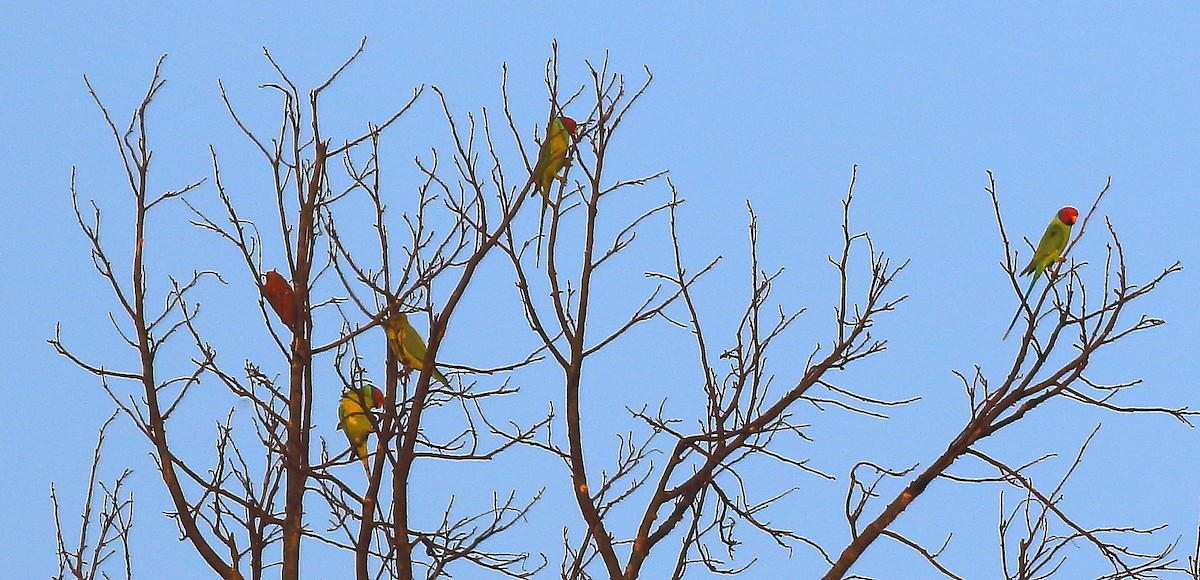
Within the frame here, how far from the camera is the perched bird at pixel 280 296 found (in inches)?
160

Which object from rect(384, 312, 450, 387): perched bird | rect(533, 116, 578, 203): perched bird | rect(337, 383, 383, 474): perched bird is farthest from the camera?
rect(337, 383, 383, 474): perched bird

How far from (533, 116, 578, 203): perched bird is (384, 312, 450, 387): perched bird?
0.59 metres

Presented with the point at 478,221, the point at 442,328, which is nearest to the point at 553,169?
the point at 478,221

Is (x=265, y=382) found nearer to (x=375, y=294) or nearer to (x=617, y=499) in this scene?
(x=375, y=294)

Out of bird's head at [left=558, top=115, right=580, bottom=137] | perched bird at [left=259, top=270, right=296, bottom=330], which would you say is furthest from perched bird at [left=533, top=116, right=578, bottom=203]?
perched bird at [left=259, top=270, right=296, bottom=330]

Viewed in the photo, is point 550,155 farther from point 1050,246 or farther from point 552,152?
point 1050,246

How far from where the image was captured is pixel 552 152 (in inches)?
197

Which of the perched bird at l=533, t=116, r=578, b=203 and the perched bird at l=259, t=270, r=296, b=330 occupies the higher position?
the perched bird at l=533, t=116, r=578, b=203

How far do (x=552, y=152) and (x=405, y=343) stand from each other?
0.92m

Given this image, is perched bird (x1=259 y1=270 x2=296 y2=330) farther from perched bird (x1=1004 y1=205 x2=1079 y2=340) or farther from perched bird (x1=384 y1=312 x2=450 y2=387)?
perched bird (x1=1004 y1=205 x2=1079 y2=340)

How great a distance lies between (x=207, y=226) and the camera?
4105mm

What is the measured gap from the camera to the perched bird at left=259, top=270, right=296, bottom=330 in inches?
160

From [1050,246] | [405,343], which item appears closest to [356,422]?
[405,343]

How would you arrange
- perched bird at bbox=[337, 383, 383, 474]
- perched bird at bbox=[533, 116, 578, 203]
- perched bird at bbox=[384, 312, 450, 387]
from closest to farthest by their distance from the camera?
perched bird at bbox=[384, 312, 450, 387], perched bird at bbox=[533, 116, 578, 203], perched bird at bbox=[337, 383, 383, 474]
